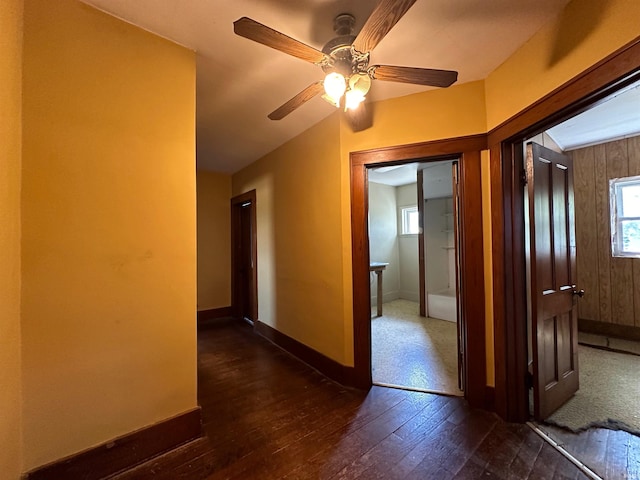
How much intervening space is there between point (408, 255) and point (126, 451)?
5.59m

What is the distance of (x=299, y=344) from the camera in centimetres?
302

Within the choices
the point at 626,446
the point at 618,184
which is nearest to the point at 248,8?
the point at 626,446

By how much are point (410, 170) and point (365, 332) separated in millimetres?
3635

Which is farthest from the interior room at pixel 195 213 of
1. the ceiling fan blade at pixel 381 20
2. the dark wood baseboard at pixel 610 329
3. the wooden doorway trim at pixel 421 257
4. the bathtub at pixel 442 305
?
the dark wood baseboard at pixel 610 329

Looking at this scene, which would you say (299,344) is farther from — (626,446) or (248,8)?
(248,8)

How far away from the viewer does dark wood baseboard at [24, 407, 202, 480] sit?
1.34 meters

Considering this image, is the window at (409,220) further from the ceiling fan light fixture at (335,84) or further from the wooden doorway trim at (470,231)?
the ceiling fan light fixture at (335,84)

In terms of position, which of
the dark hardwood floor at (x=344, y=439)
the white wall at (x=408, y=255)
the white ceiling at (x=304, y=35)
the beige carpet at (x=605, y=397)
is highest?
the white ceiling at (x=304, y=35)

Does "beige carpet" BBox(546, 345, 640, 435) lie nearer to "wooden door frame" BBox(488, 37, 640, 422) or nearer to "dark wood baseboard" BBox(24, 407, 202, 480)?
"wooden door frame" BBox(488, 37, 640, 422)

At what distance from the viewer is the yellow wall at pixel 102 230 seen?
4.27 feet

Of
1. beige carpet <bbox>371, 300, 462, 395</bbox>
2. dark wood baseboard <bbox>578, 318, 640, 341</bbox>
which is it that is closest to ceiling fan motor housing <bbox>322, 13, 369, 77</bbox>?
beige carpet <bbox>371, 300, 462, 395</bbox>

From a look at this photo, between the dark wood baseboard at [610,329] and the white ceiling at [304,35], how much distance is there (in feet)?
12.5

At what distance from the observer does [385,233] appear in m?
6.05

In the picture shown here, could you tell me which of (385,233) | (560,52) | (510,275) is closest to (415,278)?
(385,233)
